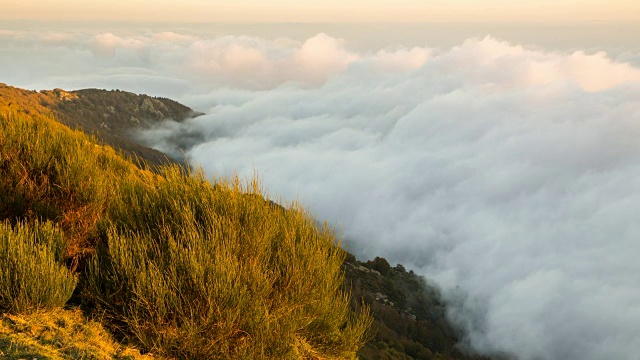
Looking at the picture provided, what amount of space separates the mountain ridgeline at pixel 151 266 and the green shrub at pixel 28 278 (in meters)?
0.02

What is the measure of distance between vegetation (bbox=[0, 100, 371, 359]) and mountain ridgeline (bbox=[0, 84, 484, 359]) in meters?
0.03

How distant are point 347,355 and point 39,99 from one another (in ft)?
710

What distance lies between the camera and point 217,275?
275 inches

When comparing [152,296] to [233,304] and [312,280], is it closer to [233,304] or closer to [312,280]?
[233,304]

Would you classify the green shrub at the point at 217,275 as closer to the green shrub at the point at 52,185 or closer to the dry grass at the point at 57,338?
the dry grass at the point at 57,338

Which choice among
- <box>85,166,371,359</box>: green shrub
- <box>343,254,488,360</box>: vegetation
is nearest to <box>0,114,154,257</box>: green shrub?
<box>85,166,371,359</box>: green shrub

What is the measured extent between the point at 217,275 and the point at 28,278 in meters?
2.78

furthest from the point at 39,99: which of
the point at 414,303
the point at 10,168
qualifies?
the point at 10,168

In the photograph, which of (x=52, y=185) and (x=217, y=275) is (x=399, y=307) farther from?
(x=217, y=275)

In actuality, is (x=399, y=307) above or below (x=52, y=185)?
above

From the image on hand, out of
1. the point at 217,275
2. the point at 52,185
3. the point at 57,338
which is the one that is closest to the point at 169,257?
the point at 217,275

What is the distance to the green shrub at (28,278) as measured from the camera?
650 cm

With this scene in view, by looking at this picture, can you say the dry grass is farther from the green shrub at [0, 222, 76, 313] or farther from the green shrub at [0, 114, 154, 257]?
the green shrub at [0, 114, 154, 257]

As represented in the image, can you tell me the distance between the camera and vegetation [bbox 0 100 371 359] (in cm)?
684
